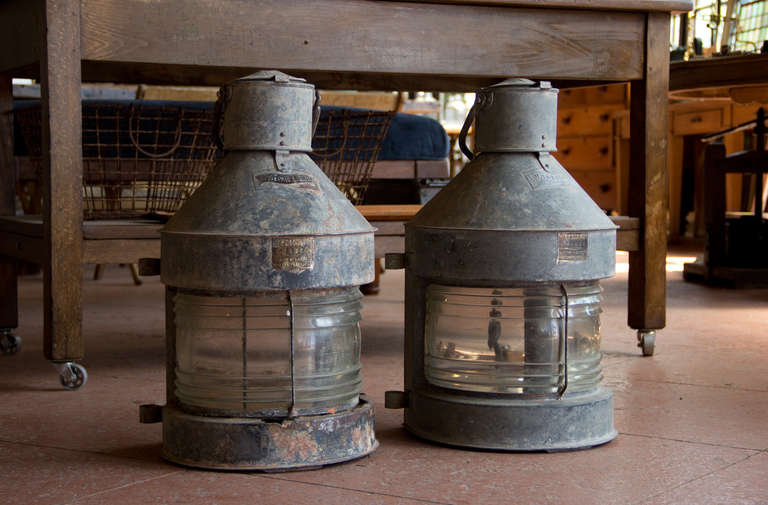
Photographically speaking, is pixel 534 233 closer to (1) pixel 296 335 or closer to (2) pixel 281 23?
(1) pixel 296 335

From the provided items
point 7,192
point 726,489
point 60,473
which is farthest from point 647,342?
point 7,192

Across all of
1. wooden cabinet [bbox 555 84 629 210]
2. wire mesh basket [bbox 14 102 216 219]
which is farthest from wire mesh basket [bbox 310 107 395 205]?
wooden cabinet [bbox 555 84 629 210]

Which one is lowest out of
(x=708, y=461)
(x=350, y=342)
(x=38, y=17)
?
(x=708, y=461)

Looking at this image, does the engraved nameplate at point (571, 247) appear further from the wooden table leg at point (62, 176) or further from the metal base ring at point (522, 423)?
the wooden table leg at point (62, 176)

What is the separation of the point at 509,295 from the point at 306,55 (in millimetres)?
849

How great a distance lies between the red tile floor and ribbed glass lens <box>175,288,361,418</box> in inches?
4.2

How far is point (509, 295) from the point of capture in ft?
5.57

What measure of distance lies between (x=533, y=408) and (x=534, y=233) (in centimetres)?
28

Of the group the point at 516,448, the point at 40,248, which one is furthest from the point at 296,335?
the point at 40,248

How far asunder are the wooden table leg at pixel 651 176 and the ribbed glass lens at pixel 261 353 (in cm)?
122

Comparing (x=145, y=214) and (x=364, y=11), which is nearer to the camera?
(x=364, y=11)

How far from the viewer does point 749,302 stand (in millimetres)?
3691

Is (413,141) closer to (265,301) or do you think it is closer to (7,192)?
(7,192)

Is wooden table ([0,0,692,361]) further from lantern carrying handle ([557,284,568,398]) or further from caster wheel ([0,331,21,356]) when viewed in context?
lantern carrying handle ([557,284,568,398])
